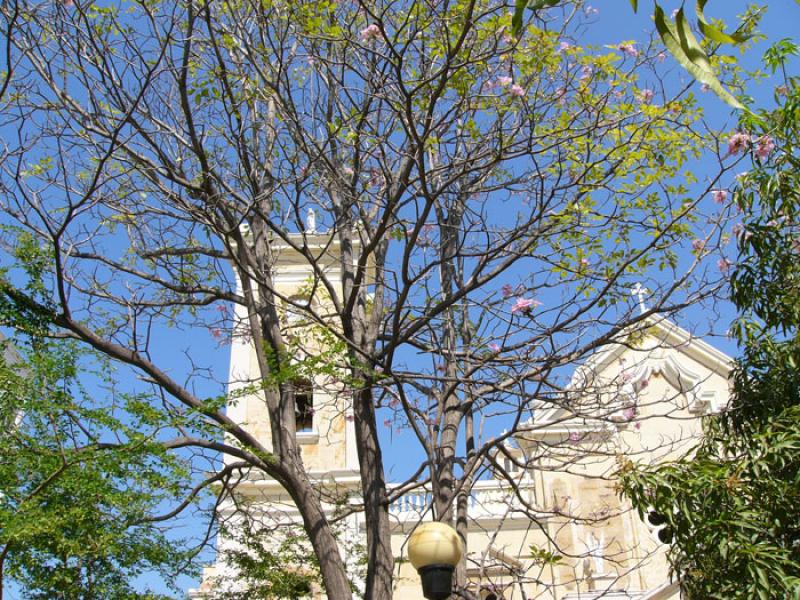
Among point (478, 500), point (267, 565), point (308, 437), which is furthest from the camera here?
point (308, 437)

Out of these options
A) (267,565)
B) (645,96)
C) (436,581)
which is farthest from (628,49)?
(267,565)

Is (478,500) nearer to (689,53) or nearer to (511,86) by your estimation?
(511,86)

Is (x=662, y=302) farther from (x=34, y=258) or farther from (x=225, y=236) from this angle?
(x=34, y=258)

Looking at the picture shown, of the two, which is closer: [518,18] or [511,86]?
[518,18]

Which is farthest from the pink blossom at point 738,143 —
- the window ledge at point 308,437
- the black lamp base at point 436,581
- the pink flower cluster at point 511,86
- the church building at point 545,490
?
the window ledge at point 308,437

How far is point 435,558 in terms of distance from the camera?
5.84 m

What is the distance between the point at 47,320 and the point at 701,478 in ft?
19.8

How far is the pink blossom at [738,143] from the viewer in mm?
7719

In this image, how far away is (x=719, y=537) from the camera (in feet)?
22.2

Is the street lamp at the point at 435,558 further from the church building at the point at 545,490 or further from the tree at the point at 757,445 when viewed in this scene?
the church building at the point at 545,490

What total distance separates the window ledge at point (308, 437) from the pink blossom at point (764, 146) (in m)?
9.99

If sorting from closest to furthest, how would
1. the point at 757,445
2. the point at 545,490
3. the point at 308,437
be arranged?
the point at 757,445 < the point at 308,437 < the point at 545,490

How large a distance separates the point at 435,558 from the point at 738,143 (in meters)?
4.67

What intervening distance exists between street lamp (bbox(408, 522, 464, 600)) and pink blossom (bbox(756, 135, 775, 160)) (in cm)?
463
